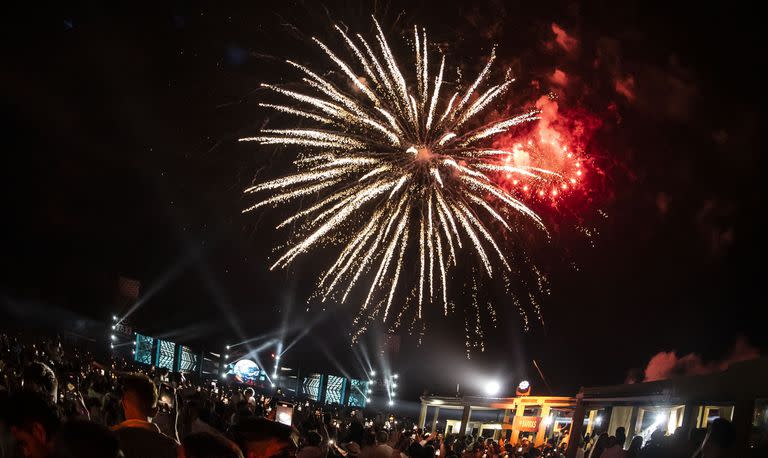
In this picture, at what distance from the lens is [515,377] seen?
36.2 metres

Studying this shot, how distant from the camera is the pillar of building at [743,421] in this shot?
10.1 meters

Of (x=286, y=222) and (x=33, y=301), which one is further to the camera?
(x=33, y=301)

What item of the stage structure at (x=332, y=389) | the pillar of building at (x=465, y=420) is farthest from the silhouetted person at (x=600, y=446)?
the stage structure at (x=332, y=389)

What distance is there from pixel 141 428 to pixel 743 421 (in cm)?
912

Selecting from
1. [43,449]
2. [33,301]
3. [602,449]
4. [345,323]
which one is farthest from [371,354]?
[43,449]

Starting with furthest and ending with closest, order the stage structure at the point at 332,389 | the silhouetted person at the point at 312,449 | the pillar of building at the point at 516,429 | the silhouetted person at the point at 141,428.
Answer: the stage structure at the point at 332,389 < the pillar of building at the point at 516,429 < the silhouetted person at the point at 312,449 < the silhouetted person at the point at 141,428

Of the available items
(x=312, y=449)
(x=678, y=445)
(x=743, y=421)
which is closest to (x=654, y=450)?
(x=678, y=445)

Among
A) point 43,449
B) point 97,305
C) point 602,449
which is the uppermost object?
point 97,305

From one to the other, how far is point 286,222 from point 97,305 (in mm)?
25418

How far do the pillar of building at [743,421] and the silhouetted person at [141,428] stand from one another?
28.5ft

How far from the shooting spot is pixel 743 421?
1026 cm

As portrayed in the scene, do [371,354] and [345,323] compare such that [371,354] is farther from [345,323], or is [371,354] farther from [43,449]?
[43,449]

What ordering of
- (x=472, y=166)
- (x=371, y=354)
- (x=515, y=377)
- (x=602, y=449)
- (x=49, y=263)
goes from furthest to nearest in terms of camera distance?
(x=371, y=354) < (x=515, y=377) < (x=49, y=263) < (x=472, y=166) < (x=602, y=449)

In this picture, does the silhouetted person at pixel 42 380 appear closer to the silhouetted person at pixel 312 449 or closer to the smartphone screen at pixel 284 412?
the silhouetted person at pixel 312 449
